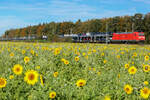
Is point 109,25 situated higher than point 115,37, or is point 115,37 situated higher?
point 109,25

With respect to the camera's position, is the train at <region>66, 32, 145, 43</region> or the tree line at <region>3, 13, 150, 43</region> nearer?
the train at <region>66, 32, 145, 43</region>

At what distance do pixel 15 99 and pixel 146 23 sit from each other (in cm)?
5156

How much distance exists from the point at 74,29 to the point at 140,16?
97.1 feet

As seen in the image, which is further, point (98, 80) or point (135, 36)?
point (135, 36)

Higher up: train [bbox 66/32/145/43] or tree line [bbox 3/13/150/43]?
tree line [bbox 3/13/150/43]

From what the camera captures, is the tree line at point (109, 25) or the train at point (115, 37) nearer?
the train at point (115, 37)

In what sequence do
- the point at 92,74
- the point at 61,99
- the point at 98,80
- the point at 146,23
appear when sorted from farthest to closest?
1. the point at 146,23
2. the point at 92,74
3. the point at 98,80
4. the point at 61,99

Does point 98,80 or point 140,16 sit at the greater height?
point 140,16

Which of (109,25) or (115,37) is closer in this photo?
(115,37)

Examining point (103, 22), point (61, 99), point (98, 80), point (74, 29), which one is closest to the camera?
point (61, 99)

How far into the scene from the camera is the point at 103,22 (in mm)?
63219

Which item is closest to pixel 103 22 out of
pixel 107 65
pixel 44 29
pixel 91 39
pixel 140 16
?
pixel 140 16

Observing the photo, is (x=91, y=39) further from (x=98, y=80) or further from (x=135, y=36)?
(x=98, y=80)

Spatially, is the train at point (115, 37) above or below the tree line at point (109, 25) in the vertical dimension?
below
